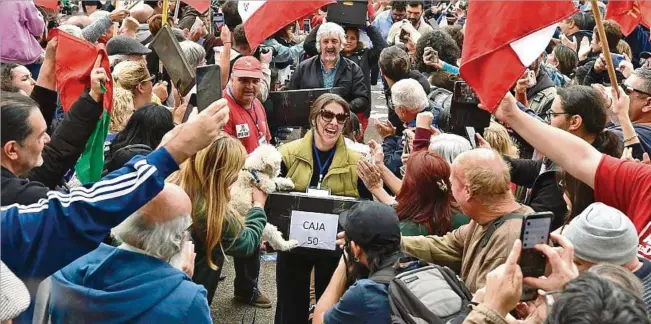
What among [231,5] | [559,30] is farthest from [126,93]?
[559,30]

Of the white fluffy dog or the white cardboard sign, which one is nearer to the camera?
the white fluffy dog

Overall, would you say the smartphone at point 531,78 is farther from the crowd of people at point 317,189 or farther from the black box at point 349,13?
the black box at point 349,13

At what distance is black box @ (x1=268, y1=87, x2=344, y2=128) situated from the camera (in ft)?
24.2

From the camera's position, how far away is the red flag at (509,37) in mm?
4129

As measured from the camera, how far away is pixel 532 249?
9.22 feet

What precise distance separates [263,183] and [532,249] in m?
2.55

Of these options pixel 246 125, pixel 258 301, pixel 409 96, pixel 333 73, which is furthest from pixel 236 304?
pixel 333 73

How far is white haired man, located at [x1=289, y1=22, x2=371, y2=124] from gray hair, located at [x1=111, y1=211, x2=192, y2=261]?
5536mm

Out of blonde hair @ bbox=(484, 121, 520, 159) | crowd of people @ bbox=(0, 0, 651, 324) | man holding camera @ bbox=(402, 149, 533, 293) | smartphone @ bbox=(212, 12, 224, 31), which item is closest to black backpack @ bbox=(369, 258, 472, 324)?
crowd of people @ bbox=(0, 0, 651, 324)

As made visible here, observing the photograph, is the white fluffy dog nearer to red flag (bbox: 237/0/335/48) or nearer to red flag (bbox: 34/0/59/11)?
red flag (bbox: 237/0/335/48)

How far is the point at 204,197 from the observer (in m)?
4.29

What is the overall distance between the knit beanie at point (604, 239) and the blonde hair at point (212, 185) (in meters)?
1.81

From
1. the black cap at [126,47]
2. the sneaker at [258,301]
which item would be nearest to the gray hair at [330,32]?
the black cap at [126,47]

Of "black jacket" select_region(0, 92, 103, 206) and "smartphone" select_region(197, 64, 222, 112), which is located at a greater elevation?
"smartphone" select_region(197, 64, 222, 112)
